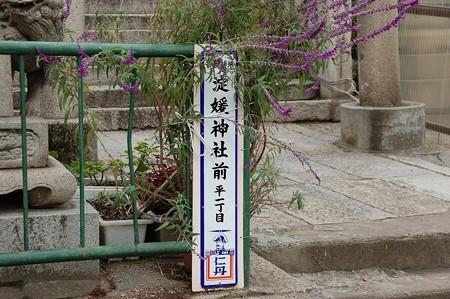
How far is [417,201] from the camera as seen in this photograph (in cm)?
667

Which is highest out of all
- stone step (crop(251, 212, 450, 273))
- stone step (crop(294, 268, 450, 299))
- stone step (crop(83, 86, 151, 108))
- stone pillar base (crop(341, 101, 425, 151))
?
stone step (crop(83, 86, 151, 108))

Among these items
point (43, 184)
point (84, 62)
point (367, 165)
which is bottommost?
point (367, 165)

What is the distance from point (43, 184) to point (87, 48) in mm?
672

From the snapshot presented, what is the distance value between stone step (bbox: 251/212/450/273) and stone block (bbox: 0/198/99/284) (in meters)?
1.20

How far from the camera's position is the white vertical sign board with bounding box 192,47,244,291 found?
4340 millimetres

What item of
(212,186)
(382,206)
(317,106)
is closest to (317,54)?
(212,186)

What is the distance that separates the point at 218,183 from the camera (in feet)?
14.4

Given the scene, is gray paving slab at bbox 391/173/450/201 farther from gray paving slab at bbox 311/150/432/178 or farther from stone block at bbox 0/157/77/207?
stone block at bbox 0/157/77/207

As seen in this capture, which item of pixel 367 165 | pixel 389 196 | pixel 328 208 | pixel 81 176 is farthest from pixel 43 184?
pixel 367 165

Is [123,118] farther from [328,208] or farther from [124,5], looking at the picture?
[328,208]

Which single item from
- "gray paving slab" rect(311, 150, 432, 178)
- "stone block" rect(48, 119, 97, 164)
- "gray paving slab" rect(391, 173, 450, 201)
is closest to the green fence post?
"stone block" rect(48, 119, 97, 164)

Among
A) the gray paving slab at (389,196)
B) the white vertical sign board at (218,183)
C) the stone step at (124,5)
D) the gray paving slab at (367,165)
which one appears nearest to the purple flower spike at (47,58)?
the white vertical sign board at (218,183)

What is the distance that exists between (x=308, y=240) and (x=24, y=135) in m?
1.93

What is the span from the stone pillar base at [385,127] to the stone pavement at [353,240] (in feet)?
3.47
